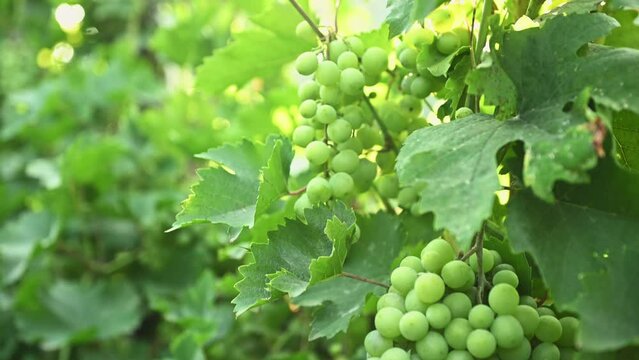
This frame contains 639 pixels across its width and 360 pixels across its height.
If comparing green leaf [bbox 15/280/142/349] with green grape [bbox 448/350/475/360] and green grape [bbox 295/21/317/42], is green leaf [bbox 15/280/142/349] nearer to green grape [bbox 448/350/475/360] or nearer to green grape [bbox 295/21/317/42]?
green grape [bbox 295/21/317/42]

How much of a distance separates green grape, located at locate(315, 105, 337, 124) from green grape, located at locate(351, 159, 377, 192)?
2.2 inches

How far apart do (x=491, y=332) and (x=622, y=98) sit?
0.57ft

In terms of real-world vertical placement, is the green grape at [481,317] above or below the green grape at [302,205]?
above

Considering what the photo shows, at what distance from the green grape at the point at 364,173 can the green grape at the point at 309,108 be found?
0.07 m

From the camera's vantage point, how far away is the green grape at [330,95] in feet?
2.06

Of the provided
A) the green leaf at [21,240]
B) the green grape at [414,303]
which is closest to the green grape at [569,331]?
the green grape at [414,303]

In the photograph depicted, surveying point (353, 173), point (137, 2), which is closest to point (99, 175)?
point (137, 2)

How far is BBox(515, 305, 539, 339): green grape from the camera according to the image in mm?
497

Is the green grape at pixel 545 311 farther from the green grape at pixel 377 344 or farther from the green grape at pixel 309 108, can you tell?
the green grape at pixel 309 108

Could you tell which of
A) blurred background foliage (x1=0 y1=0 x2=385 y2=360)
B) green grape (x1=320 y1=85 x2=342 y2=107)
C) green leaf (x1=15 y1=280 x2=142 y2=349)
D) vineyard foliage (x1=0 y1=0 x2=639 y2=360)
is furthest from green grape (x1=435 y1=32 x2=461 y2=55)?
green leaf (x1=15 y1=280 x2=142 y2=349)

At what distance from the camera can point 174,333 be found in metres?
1.25

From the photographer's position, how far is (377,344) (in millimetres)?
532

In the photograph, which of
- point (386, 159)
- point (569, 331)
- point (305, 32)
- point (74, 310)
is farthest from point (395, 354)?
point (74, 310)

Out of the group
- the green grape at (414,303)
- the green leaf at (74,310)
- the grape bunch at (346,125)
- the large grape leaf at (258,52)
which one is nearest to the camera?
the green grape at (414,303)
